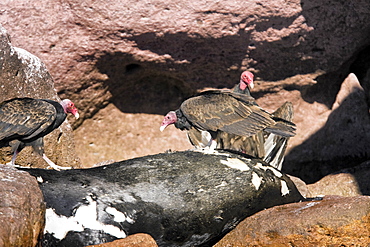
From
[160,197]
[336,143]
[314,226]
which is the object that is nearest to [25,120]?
[160,197]

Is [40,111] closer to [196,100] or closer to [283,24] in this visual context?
[196,100]

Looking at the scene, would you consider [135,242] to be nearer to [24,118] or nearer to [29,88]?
[24,118]

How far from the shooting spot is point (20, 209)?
13.7ft

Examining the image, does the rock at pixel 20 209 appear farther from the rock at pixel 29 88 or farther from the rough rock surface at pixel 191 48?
the rough rock surface at pixel 191 48

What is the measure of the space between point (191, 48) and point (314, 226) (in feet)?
14.3

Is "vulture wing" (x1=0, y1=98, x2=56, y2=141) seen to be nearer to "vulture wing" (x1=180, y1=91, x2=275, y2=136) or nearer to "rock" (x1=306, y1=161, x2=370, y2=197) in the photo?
"vulture wing" (x1=180, y1=91, x2=275, y2=136)

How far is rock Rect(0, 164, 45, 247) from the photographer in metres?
4.04

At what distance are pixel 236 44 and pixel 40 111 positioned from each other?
3545mm

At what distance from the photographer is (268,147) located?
25.9 feet

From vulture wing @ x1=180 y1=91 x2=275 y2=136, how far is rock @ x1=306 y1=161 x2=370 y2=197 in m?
1.68

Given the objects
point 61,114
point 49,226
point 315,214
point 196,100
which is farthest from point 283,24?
point 49,226

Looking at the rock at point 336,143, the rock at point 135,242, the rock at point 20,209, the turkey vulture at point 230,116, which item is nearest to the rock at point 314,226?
the rock at point 135,242

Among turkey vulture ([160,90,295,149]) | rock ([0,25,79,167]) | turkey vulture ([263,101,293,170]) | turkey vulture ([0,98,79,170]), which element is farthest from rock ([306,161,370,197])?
turkey vulture ([0,98,79,170])

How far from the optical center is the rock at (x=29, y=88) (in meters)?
6.82
